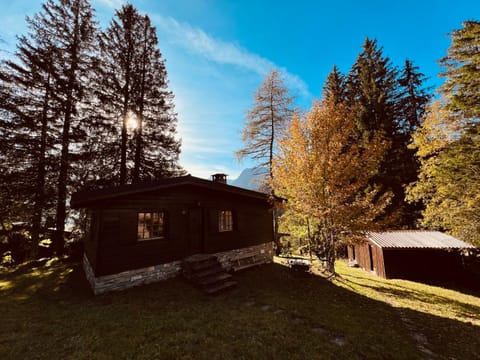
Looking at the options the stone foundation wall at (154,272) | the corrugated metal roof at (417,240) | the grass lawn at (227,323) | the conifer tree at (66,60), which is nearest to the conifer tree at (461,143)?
the corrugated metal roof at (417,240)

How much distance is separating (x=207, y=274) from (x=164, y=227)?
282cm

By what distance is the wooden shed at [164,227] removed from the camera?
7.11m

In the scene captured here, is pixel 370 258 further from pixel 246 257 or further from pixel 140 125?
pixel 140 125

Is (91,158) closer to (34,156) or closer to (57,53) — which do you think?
(34,156)

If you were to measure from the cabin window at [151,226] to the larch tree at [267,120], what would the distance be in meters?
9.43

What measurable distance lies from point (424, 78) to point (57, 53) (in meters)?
33.9

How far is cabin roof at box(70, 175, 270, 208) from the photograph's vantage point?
6617mm

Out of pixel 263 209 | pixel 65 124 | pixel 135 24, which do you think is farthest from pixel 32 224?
pixel 135 24

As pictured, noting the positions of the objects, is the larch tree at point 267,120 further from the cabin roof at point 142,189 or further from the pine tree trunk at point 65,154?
the pine tree trunk at point 65,154

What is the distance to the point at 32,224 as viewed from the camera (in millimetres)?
11328

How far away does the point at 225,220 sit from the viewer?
10.8 meters

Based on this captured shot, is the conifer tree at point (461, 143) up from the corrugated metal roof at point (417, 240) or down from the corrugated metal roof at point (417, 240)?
up

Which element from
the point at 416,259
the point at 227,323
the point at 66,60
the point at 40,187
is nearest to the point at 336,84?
the point at 416,259

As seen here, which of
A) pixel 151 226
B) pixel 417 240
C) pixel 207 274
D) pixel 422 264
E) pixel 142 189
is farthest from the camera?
pixel 422 264
